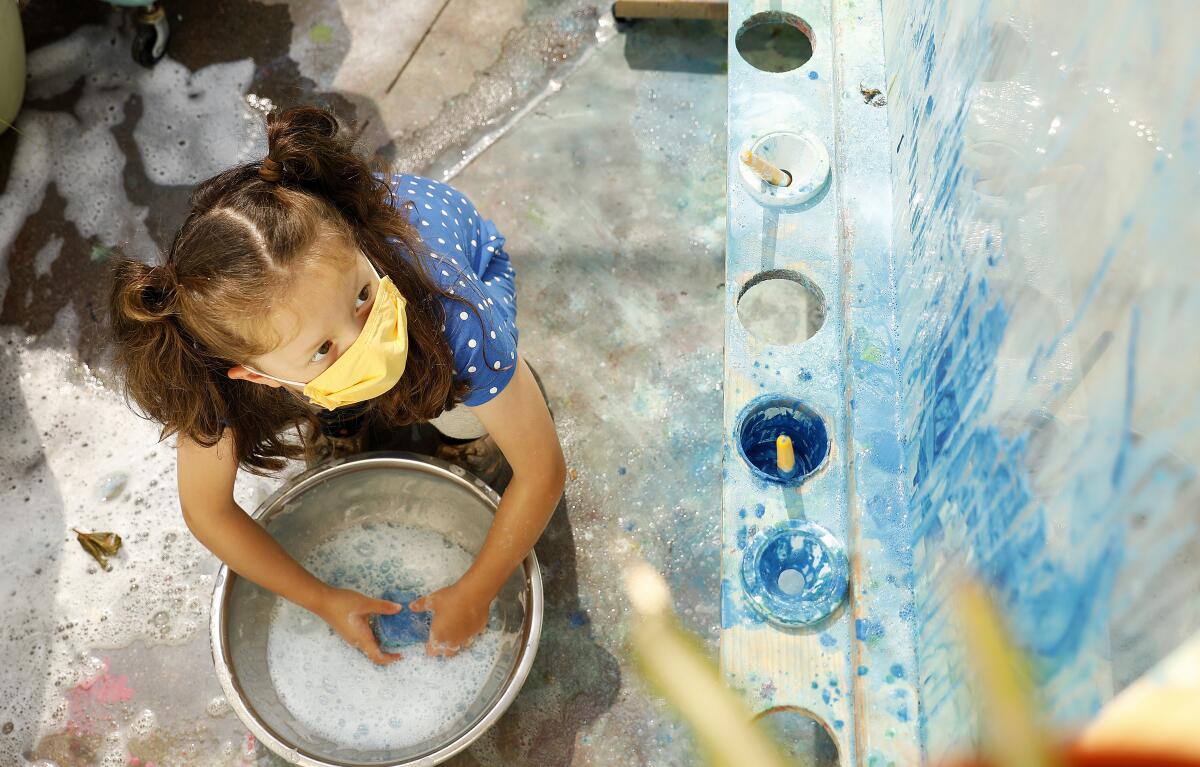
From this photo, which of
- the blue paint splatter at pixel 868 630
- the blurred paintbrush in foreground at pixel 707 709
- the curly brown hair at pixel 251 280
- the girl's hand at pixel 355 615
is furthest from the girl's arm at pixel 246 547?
the blurred paintbrush in foreground at pixel 707 709

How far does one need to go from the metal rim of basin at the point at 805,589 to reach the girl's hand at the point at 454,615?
23.6 inches

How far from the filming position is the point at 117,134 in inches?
98.7

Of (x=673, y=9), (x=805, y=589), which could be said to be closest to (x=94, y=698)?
(x=805, y=589)

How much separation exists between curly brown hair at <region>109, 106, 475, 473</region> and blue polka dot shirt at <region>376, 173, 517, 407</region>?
1.3 inches

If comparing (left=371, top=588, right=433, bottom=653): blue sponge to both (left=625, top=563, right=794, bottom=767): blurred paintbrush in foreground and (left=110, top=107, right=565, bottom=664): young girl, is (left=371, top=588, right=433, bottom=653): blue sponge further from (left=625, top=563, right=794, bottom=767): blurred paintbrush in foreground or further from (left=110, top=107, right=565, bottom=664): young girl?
(left=625, top=563, right=794, bottom=767): blurred paintbrush in foreground

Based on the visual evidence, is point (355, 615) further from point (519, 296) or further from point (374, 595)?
point (519, 296)

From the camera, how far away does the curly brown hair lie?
1.14 m

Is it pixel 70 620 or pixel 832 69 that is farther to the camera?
pixel 70 620

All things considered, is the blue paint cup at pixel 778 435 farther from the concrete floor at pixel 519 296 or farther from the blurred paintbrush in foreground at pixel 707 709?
the blurred paintbrush in foreground at pixel 707 709

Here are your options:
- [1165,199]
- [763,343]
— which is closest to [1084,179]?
[1165,199]

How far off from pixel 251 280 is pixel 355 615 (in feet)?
2.93

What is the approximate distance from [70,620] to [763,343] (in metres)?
1.61

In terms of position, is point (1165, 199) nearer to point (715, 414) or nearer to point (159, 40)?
point (715, 414)

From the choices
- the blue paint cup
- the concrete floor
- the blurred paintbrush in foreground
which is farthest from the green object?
the blurred paintbrush in foreground
